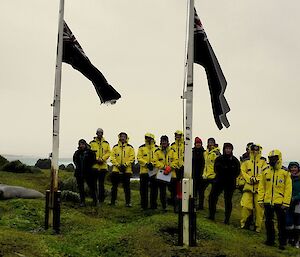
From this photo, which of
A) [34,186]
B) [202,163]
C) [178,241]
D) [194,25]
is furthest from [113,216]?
[34,186]

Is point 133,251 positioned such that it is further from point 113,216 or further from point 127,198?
point 127,198

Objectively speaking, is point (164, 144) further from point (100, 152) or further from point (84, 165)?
point (84, 165)

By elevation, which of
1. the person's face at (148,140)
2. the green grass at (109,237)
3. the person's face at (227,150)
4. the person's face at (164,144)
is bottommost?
the green grass at (109,237)

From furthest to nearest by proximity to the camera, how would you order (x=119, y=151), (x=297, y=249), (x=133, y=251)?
(x=119, y=151) → (x=297, y=249) → (x=133, y=251)

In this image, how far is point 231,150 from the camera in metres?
16.7

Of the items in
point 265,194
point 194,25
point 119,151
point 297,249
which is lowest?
point 297,249

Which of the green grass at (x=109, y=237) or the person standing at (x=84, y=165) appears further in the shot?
the person standing at (x=84, y=165)

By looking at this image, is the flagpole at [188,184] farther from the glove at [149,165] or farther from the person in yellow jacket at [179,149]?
the glove at [149,165]

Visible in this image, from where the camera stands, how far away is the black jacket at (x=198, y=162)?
19016 millimetres

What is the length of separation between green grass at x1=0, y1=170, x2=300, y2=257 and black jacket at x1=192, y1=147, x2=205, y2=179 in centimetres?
272

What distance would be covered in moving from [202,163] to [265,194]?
5274 mm

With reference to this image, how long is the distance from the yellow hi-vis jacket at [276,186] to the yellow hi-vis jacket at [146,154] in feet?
17.9

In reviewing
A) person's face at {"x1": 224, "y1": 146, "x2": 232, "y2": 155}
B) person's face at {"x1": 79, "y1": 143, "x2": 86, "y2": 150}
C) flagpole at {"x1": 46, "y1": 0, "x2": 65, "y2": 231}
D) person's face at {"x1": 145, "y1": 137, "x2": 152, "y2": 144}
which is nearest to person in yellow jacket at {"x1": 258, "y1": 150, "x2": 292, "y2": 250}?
person's face at {"x1": 224, "y1": 146, "x2": 232, "y2": 155}

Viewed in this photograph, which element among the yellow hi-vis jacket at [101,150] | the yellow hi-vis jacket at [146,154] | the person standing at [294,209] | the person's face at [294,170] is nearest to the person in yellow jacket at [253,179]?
the person standing at [294,209]
